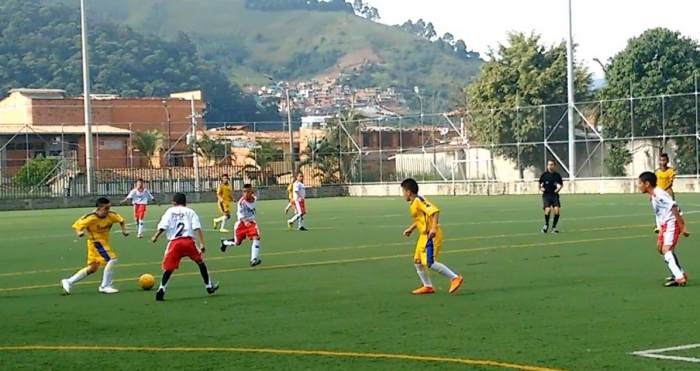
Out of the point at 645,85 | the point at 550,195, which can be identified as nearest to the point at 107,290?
the point at 550,195

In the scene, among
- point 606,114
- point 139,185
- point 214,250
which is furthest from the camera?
point 606,114

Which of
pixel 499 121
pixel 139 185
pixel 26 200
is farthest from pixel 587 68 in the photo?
pixel 139 185

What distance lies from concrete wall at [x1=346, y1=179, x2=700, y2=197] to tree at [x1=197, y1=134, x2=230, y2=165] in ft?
44.0

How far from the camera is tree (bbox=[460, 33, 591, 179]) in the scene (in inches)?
2343

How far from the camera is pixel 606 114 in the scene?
5556cm

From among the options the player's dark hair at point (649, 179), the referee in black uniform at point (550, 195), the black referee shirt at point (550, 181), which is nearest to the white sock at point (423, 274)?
the player's dark hair at point (649, 179)

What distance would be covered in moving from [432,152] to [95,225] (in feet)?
160

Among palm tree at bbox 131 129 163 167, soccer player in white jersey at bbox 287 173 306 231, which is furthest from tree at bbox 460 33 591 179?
soccer player in white jersey at bbox 287 173 306 231

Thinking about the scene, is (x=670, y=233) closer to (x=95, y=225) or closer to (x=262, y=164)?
(x=95, y=225)

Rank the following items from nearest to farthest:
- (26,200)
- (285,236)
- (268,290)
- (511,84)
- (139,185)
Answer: (268,290) → (285,236) → (139,185) → (26,200) → (511,84)

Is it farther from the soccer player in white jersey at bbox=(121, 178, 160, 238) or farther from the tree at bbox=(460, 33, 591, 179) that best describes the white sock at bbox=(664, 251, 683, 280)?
the tree at bbox=(460, 33, 591, 179)

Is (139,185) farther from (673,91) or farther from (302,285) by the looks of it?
(673,91)

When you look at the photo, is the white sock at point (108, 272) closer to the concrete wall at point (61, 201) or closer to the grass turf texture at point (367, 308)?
the grass turf texture at point (367, 308)

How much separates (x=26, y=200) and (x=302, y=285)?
45.9 meters
